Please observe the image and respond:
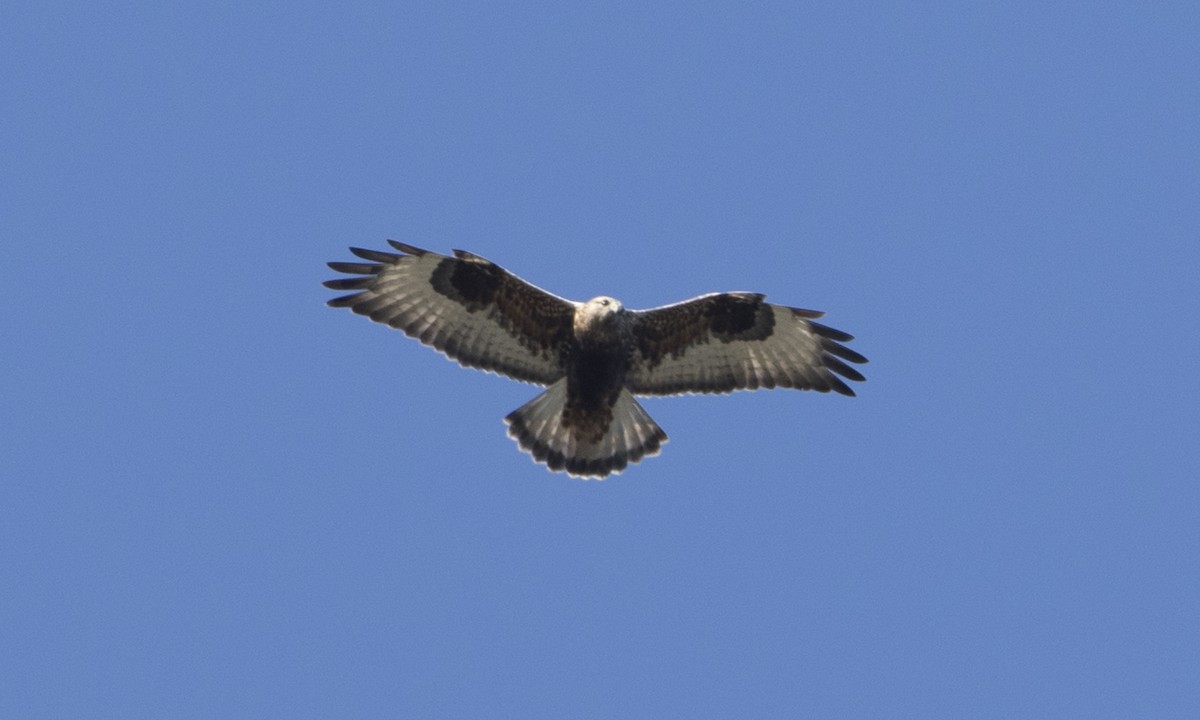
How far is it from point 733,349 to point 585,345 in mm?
1330

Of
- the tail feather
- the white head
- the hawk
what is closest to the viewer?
the white head

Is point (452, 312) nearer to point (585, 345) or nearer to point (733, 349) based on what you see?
point (585, 345)

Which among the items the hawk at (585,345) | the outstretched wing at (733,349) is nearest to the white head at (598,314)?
the hawk at (585,345)

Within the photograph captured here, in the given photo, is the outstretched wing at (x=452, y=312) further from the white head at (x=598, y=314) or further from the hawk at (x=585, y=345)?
the white head at (x=598, y=314)

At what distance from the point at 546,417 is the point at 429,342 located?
3.66ft

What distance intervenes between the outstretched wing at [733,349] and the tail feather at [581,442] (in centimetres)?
37

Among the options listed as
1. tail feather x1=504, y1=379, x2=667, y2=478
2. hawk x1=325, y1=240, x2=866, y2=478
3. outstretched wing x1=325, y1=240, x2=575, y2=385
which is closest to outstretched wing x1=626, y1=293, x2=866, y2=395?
hawk x1=325, y1=240, x2=866, y2=478

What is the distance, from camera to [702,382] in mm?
13898

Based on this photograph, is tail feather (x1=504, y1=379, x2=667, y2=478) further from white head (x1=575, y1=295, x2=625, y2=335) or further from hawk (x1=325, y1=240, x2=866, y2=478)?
white head (x1=575, y1=295, x2=625, y2=335)

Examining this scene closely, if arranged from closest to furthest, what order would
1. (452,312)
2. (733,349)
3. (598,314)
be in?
(598,314) < (452,312) < (733,349)

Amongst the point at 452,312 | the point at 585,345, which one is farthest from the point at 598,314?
the point at 452,312

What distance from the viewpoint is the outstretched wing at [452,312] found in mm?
13562

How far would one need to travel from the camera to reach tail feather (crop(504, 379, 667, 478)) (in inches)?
550

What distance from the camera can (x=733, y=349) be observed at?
13.9m
